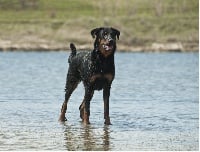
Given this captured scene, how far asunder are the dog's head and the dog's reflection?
1.79m

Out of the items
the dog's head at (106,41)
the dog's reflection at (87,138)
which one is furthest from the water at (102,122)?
the dog's head at (106,41)

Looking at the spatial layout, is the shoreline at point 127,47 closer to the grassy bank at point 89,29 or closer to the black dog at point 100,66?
the grassy bank at point 89,29

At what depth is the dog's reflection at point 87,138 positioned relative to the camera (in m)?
14.7

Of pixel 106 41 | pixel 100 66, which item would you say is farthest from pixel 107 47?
pixel 100 66

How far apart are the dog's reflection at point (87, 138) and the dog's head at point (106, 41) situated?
1794 mm

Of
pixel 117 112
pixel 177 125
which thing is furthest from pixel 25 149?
pixel 117 112

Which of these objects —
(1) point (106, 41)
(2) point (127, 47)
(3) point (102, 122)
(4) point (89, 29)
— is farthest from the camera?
(4) point (89, 29)

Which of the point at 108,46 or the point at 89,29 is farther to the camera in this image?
the point at 89,29

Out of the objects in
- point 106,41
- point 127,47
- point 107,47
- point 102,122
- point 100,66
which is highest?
point 106,41

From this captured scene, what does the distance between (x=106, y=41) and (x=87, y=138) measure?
2.69m

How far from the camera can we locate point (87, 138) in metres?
16.1

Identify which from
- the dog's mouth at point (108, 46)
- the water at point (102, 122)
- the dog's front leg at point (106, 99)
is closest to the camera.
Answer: the water at point (102, 122)

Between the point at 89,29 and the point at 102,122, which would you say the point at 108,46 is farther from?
the point at 89,29

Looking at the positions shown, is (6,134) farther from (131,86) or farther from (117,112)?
(131,86)
